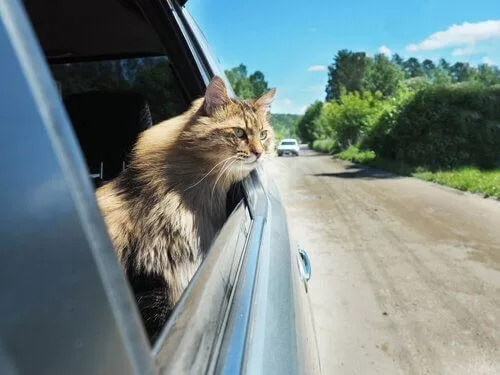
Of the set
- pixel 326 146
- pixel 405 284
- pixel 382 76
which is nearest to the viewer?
pixel 405 284

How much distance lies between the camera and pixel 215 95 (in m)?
2.33

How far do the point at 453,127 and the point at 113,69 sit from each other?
19.2 meters

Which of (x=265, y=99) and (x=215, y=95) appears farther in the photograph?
(x=265, y=99)

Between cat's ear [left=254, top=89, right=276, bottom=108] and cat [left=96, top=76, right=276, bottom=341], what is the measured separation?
17 cm

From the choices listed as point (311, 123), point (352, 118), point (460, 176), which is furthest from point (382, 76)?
point (460, 176)

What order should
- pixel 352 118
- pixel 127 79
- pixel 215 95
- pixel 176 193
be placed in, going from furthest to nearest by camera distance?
pixel 352 118 → pixel 127 79 → pixel 215 95 → pixel 176 193

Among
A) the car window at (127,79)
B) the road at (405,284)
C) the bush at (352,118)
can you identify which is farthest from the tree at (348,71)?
the car window at (127,79)

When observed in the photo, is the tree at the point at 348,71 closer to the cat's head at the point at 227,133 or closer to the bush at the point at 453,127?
the bush at the point at 453,127

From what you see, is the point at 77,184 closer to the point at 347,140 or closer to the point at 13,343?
the point at 13,343

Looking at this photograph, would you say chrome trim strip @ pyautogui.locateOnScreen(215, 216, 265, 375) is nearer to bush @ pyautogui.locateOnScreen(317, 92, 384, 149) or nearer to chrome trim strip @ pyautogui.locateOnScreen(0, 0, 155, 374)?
chrome trim strip @ pyautogui.locateOnScreen(0, 0, 155, 374)

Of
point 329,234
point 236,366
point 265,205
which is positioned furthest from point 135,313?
point 329,234

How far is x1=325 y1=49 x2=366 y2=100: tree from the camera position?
80.7 metres

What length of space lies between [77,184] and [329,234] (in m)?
8.90

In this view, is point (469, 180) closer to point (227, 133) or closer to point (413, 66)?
point (227, 133)
